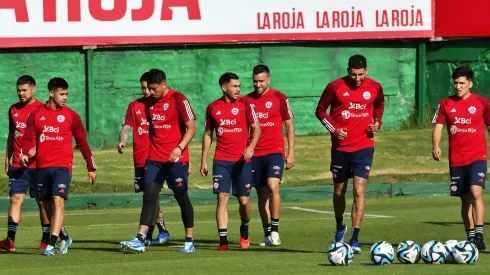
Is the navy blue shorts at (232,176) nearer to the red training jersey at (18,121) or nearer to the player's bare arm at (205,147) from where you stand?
the player's bare arm at (205,147)

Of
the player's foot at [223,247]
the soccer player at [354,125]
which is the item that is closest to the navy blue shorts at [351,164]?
the soccer player at [354,125]

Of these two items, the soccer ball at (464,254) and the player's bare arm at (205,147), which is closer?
the soccer ball at (464,254)

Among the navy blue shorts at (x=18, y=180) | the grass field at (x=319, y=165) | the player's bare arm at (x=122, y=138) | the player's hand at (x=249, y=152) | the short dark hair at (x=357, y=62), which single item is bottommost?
the grass field at (x=319, y=165)

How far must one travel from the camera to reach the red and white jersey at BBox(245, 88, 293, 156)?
18.4 meters

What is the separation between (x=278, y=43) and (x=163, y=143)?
15.2 metres

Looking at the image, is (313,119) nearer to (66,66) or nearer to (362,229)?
(66,66)

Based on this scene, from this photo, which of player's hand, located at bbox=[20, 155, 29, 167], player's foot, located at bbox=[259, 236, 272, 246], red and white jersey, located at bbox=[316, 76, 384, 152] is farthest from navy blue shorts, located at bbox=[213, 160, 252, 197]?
player's hand, located at bbox=[20, 155, 29, 167]

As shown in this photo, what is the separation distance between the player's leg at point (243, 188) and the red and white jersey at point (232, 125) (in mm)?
164

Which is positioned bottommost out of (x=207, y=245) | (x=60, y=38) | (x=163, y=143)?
(x=207, y=245)

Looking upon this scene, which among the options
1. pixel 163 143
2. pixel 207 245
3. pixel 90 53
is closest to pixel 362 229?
pixel 207 245

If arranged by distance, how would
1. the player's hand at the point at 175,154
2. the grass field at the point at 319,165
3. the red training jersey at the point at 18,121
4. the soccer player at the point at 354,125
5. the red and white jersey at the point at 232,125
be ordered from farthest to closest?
the grass field at the point at 319,165
the red training jersey at the point at 18,121
the red and white jersey at the point at 232,125
the soccer player at the point at 354,125
the player's hand at the point at 175,154

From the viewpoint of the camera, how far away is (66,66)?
30688 mm

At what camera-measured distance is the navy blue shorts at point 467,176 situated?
55.8 feet

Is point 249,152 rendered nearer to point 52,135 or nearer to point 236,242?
point 236,242
